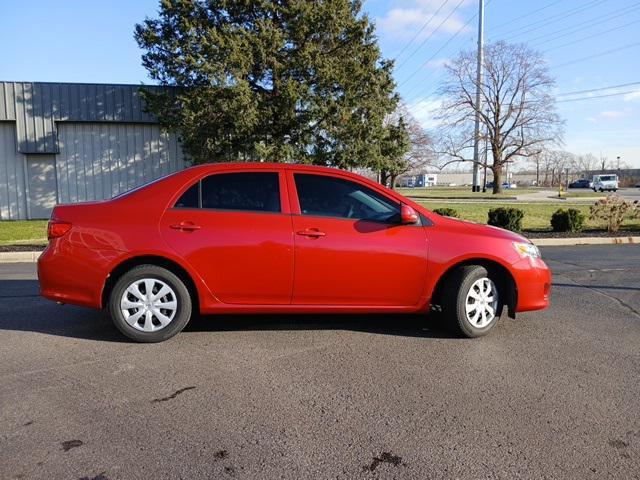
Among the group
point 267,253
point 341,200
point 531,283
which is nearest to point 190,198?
point 267,253

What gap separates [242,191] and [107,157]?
15698 millimetres

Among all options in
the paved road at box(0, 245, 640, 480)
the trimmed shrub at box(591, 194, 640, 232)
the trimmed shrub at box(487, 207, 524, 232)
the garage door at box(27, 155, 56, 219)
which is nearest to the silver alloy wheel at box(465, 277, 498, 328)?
the paved road at box(0, 245, 640, 480)

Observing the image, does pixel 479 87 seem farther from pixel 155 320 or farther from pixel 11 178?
pixel 155 320

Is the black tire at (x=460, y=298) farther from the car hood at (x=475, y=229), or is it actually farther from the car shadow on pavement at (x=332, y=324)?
the car hood at (x=475, y=229)

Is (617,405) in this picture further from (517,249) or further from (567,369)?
(517,249)

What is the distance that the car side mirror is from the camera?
4.68 m

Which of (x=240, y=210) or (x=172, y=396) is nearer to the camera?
(x=172, y=396)

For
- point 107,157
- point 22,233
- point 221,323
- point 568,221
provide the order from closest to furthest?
point 221,323, point 22,233, point 568,221, point 107,157

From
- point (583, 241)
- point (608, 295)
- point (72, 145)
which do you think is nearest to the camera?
point (608, 295)

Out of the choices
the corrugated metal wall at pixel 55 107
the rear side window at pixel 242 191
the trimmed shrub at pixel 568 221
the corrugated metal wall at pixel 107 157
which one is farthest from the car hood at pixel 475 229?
the corrugated metal wall at pixel 107 157

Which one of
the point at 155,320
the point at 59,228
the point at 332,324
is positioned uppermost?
the point at 59,228

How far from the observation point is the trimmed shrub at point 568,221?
1429 cm

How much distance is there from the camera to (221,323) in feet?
17.6

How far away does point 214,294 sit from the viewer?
15.3ft
